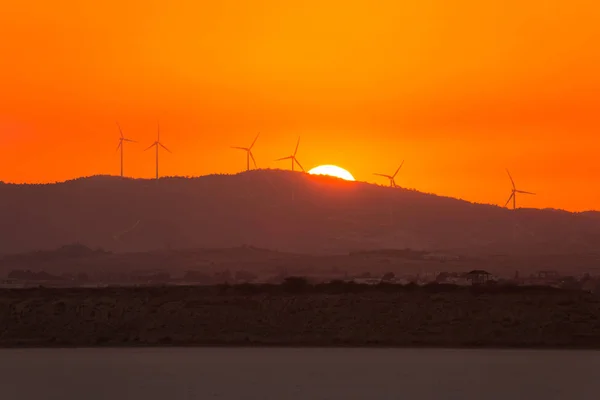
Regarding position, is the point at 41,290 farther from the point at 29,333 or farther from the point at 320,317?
the point at 320,317

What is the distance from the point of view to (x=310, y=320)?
110000 millimetres

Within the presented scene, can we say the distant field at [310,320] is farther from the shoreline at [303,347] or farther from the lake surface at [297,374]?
the lake surface at [297,374]

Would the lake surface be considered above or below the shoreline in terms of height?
below

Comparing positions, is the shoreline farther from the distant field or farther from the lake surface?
the lake surface

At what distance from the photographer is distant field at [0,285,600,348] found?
Answer: 351 ft

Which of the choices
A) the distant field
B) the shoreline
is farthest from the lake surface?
the distant field

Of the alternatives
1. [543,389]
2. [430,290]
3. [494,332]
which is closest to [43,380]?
[543,389]

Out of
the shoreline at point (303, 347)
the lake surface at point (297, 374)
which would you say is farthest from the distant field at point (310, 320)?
the lake surface at point (297, 374)

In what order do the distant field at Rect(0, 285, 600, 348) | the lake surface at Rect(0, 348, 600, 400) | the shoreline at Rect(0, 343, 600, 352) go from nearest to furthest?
the lake surface at Rect(0, 348, 600, 400) < the shoreline at Rect(0, 343, 600, 352) < the distant field at Rect(0, 285, 600, 348)

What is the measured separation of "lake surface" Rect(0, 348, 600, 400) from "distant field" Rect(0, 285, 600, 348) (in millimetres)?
6730

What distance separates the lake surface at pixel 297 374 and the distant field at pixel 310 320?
22.1 feet

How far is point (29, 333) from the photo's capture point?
109688mm

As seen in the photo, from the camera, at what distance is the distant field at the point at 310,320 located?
10688 centimetres

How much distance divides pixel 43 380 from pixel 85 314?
121 ft
